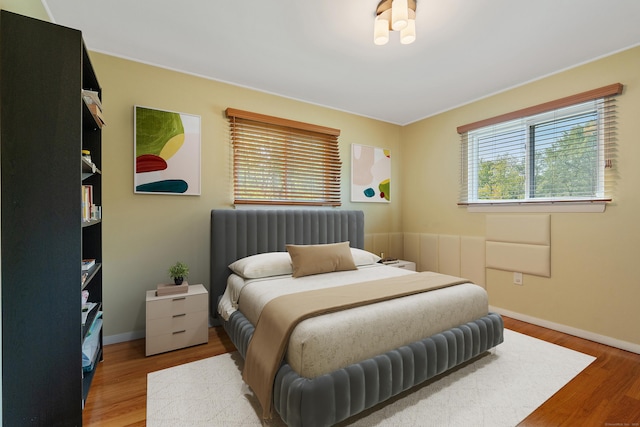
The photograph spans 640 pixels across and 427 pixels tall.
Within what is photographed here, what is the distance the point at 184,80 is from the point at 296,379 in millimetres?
2950

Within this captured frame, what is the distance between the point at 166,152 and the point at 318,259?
6.02ft

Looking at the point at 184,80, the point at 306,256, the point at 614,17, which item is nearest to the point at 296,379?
the point at 306,256

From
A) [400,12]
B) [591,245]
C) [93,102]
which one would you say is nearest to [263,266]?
[93,102]

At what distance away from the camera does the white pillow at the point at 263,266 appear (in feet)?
8.57

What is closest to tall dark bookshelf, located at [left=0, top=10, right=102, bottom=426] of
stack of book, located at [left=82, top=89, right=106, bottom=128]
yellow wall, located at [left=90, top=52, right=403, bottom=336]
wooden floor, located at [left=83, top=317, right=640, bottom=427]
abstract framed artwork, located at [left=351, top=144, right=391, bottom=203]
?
wooden floor, located at [left=83, top=317, right=640, bottom=427]

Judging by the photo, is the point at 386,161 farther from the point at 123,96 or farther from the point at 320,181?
the point at 123,96

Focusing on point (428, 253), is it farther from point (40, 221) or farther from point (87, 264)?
point (40, 221)

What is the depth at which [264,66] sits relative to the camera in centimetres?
282

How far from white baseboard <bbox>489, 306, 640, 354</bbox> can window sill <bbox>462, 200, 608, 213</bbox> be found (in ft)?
3.77

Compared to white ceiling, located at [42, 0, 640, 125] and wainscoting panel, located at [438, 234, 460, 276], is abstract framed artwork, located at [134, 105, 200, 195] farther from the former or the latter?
wainscoting panel, located at [438, 234, 460, 276]

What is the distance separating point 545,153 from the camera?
3.06m

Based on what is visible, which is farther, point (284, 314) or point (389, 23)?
point (389, 23)

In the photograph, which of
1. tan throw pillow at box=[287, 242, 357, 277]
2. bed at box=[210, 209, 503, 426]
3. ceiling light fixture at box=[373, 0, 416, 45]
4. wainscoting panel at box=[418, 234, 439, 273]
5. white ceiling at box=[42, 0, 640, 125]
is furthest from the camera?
wainscoting panel at box=[418, 234, 439, 273]

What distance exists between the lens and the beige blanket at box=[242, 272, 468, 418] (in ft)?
5.16
